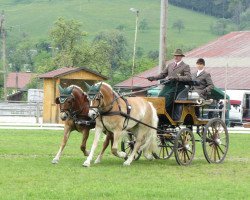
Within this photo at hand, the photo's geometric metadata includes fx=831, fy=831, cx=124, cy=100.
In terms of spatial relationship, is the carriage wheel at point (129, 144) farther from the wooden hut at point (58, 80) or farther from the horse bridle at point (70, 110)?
the wooden hut at point (58, 80)

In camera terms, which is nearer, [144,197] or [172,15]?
[144,197]

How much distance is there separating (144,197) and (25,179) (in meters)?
2.71

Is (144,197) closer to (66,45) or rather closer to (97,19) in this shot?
(66,45)

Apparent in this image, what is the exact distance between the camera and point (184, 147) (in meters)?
17.9

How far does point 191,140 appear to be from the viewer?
1823cm

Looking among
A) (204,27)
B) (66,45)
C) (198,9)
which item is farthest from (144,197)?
(198,9)

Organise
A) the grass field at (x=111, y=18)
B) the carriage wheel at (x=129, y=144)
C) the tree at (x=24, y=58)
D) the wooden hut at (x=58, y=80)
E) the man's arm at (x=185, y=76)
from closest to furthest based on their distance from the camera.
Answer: the man's arm at (x=185, y=76) < the carriage wheel at (x=129, y=144) < the wooden hut at (x=58, y=80) < the tree at (x=24, y=58) < the grass field at (x=111, y=18)

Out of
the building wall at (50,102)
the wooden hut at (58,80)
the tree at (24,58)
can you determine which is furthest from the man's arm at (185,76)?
the tree at (24,58)

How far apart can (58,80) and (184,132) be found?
22931 millimetres

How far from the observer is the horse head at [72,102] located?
675 inches

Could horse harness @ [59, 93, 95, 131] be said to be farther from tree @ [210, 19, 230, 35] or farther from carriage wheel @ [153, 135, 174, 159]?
tree @ [210, 19, 230, 35]

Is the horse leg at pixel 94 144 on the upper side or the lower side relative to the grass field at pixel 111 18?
lower

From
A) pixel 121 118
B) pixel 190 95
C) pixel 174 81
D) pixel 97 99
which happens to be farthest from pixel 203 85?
pixel 97 99

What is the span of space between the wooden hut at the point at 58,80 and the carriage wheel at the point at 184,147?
21.9 meters
